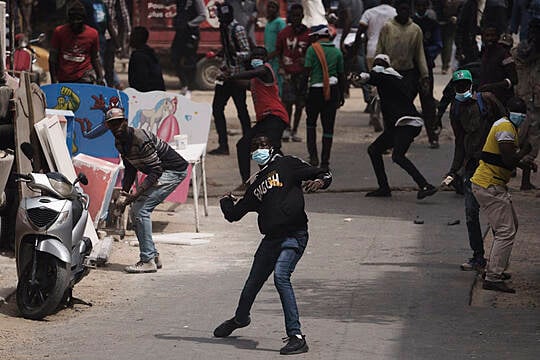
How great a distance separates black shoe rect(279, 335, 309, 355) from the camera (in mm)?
8625

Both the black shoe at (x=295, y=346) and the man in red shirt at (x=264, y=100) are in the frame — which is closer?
the black shoe at (x=295, y=346)

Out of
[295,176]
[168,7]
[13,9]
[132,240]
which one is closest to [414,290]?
[295,176]

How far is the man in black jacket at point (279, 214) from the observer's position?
28.9 ft

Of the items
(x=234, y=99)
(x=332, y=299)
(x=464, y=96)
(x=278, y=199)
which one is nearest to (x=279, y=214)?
(x=278, y=199)

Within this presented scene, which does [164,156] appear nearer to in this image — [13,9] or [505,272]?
[505,272]

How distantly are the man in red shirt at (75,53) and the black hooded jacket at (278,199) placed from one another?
711 cm

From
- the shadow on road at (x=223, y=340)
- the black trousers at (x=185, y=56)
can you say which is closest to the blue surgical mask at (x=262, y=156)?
the shadow on road at (x=223, y=340)

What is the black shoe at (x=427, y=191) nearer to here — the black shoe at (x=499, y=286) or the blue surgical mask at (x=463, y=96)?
the blue surgical mask at (x=463, y=96)

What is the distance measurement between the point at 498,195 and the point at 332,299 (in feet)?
5.14

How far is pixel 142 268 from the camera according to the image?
11.4 meters

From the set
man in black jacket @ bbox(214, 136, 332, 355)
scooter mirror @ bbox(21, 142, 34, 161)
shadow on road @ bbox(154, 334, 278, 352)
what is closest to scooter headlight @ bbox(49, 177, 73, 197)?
scooter mirror @ bbox(21, 142, 34, 161)

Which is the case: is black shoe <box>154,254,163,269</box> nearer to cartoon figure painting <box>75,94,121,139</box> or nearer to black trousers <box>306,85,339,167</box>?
cartoon figure painting <box>75,94,121,139</box>

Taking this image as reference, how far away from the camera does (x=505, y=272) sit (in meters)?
11.1

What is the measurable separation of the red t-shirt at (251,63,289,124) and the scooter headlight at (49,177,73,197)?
499 centimetres
